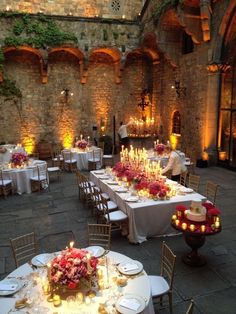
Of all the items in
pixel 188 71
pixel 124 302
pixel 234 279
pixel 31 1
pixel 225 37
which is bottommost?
pixel 234 279

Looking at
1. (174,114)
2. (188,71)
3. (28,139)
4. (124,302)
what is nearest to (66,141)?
(28,139)

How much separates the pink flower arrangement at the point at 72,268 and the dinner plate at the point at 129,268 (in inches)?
21.2

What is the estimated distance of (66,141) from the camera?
17.0 metres

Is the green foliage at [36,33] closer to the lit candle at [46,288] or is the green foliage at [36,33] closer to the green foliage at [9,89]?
the green foliage at [9,89]

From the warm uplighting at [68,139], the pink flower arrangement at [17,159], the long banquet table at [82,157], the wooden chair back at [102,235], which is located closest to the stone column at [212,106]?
the long banquet table at [82,157]

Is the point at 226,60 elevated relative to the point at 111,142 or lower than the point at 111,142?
elevated

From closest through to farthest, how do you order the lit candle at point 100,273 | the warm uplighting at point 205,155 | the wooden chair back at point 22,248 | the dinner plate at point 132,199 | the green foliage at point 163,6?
the lit candle at point 100,273 < the wooden chair back at point 22,248 < the dinner plate at point 132,199 < the green foliage at point 163,6 < the warm uplighting at point 205,155

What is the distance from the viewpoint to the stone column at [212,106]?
12836 millimetres

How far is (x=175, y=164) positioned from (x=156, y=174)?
1.43 m

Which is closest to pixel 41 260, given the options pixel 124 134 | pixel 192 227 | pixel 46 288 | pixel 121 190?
pixel 46 288

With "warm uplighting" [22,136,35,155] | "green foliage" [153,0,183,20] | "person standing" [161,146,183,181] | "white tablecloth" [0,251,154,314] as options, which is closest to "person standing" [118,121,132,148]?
"warm uplighting" [22,136,35,155]

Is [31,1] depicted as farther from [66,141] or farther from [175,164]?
[175,164]

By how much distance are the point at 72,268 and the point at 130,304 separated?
2.40 ft

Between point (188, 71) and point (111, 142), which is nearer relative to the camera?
point (188, 71)
